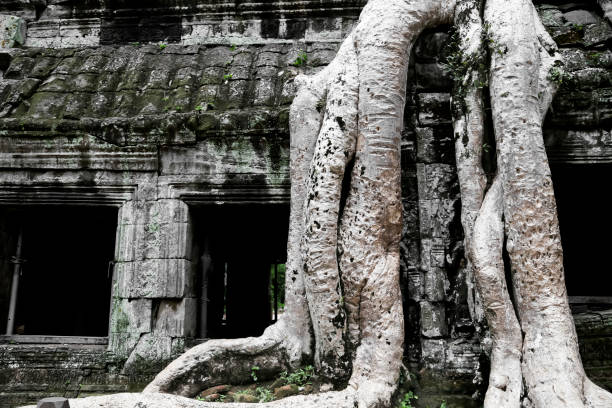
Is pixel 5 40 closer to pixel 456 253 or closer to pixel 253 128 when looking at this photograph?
pixel 253 128

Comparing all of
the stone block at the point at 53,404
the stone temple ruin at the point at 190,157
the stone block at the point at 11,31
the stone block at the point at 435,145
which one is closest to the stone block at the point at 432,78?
the stone temple ruin at the point at 190,157

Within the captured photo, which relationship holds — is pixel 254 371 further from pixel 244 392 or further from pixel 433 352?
pixel 433 352

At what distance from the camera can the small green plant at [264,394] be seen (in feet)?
9.05

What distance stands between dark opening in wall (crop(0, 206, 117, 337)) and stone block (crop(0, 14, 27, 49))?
162cm

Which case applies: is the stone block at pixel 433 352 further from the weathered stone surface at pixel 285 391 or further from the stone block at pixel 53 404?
the stone block at pixel 53 404

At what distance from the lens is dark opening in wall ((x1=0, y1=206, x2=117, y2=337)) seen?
5.76 m

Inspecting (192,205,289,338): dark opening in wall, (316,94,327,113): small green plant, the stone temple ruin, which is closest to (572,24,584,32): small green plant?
the stone temple ruin

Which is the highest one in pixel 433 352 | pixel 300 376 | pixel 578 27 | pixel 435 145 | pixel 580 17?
pixel 580 17

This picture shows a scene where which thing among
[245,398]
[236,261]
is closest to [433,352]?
[245,398]

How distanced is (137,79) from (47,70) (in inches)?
32.8

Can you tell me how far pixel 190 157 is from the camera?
12.9 feet

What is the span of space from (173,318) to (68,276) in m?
3.99

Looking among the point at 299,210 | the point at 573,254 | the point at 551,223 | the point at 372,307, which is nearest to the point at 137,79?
the point at 299,210

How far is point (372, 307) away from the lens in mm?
2734
